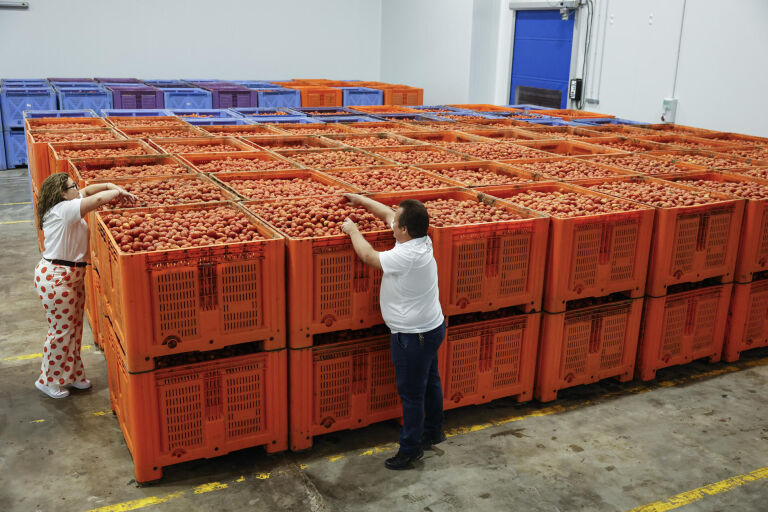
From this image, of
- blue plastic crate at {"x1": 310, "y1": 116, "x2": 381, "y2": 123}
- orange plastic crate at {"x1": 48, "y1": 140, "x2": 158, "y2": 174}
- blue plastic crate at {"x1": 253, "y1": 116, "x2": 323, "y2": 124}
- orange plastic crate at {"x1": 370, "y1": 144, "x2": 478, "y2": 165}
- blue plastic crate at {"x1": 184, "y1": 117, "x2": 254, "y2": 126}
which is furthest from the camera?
blue plastic crate at {"x1": 310, "y1": 116, "x2": 381, "y2": 123}

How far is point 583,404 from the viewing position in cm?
514

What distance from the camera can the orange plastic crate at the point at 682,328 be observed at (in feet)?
17.6

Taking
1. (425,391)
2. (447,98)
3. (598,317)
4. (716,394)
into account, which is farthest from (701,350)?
(447,98)

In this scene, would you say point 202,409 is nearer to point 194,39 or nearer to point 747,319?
point 747,319

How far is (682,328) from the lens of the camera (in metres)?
5.55

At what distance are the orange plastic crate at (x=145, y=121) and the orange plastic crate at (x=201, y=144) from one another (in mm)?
1172

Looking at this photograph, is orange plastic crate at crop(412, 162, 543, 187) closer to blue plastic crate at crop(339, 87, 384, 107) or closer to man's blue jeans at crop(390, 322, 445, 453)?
man's blue jeans at crop(390, 322, 445, 453)

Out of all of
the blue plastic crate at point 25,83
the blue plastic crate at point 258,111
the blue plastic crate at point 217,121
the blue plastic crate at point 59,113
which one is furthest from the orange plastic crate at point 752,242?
the blue plastic crate at point 25,83

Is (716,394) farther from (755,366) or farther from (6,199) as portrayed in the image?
(6,199)

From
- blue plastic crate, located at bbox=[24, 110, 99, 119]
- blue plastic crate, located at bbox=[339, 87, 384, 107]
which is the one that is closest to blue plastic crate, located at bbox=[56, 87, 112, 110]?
blue plastic crate, located at bbox=[24, 110, 99, 119]

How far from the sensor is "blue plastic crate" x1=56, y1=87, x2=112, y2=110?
42.4ft

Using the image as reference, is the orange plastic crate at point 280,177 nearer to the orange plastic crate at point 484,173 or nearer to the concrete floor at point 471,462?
the orange plastic crate at point 484,173

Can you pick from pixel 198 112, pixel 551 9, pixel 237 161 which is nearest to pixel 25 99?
pixel 198 112

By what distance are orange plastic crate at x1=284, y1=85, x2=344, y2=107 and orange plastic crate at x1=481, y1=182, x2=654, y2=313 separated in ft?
32.1
